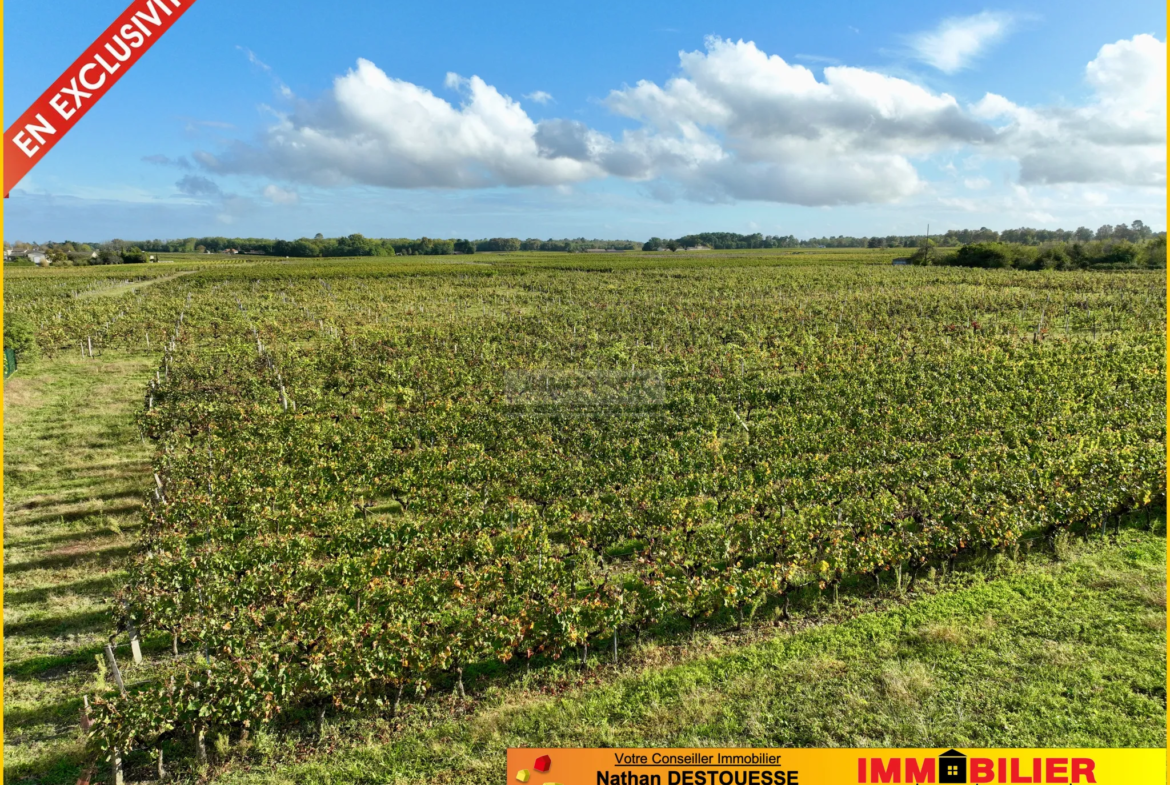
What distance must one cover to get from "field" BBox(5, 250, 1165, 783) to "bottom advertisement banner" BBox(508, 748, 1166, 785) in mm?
295

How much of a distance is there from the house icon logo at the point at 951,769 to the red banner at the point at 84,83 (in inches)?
528

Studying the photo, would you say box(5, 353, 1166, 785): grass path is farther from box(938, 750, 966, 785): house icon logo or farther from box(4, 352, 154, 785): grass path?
box(938, 750, 966, 785): house icon logo

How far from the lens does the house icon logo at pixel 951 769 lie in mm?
8656

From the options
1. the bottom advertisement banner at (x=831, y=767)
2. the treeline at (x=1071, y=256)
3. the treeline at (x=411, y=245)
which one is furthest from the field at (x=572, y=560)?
the treeline at (x=411, y=245)

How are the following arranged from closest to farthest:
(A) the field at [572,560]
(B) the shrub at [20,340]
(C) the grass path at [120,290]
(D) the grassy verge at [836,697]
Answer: (D) the grassy verge at [836,697], (A) the field at [572,560], (B) the shrub at [20,340], (C) the grass path at [120,290]

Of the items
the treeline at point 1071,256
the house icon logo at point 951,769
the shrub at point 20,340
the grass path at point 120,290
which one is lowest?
the house icon logo at point 951,769

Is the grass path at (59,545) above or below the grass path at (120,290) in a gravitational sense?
below

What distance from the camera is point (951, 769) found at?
8672 mm

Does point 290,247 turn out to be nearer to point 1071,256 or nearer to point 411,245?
point 411,245

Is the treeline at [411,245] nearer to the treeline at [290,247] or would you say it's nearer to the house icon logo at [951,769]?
the treeline at [290,247]

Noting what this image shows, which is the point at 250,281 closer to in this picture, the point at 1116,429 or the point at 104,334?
the point at 104,334

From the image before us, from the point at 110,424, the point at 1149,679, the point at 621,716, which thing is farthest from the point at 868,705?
the point at 110,424

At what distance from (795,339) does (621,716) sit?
3104cm

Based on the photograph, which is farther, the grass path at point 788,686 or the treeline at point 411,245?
the treeline at point 411,245
